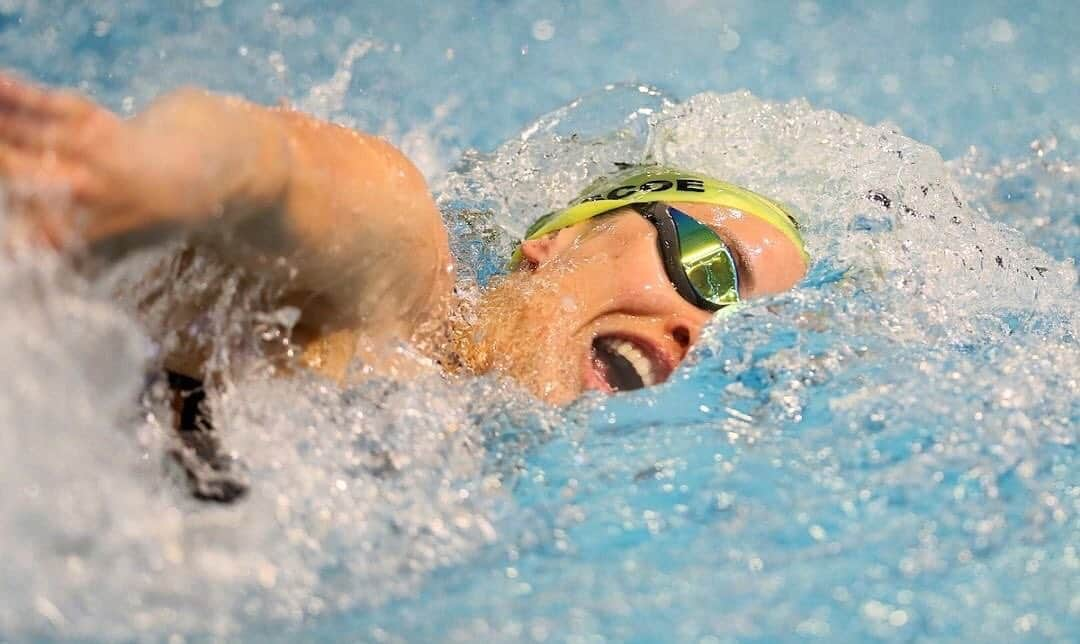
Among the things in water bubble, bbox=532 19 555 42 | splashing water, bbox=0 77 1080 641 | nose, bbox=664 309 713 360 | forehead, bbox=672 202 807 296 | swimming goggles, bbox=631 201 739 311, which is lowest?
splashing water, bbox=0 77 1080 641

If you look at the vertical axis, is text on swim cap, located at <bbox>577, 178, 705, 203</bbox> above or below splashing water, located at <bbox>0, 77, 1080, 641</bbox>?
above

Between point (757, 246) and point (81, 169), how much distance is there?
1216 millimetres

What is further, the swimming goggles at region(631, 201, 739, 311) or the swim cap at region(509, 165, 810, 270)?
the swim cap at region(509, 165, 810, 270)

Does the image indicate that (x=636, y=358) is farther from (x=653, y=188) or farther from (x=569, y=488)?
(x=653, y=188)

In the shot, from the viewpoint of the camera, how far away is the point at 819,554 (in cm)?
126

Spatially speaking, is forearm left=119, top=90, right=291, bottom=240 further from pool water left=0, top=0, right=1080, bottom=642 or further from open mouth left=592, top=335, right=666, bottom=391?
open mouth left=592, top=335, right=666, bottom=391

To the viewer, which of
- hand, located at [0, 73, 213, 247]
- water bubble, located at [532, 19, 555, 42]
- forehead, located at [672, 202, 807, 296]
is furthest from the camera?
water bubble, located at [532, 19, 555, 42]

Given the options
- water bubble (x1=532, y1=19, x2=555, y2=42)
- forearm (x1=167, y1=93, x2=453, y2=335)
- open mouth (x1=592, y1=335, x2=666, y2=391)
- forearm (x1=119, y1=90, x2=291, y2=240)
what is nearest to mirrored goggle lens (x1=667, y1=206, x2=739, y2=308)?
open mouth (x1=592, y1=335, x2=666, y2=391)

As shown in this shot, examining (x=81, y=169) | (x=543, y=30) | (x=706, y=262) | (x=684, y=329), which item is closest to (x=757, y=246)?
(x=706, y=262)

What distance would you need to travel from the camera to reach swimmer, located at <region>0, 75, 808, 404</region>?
75 cm

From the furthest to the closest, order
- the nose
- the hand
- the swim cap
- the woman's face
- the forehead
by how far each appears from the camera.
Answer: the swim cap
the forehead
the nose
the woman's face
the hand

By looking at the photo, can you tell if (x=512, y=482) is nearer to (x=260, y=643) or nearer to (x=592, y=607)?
(x=592, y=607)

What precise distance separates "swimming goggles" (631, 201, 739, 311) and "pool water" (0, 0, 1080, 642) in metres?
0.05

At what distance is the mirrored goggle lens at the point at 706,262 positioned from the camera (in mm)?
1616
